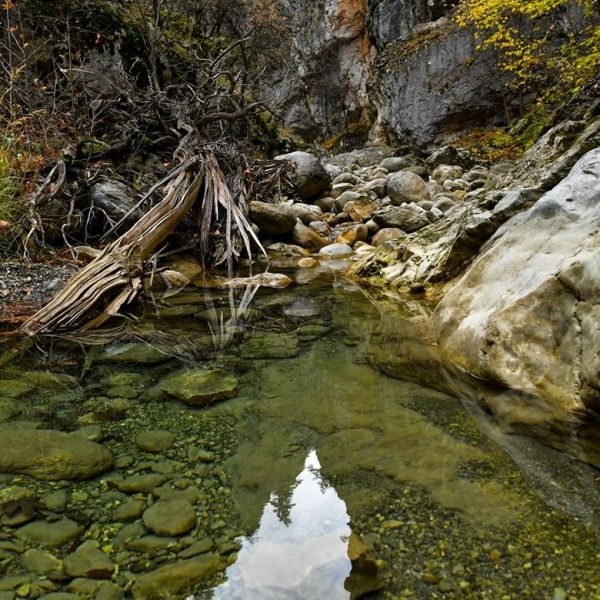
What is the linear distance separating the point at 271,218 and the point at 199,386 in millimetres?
5620

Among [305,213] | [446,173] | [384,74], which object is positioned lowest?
[305,213]

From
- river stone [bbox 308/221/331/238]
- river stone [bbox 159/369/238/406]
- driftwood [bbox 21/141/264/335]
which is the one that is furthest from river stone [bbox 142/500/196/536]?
river stone [bbox 308/221/331/238]

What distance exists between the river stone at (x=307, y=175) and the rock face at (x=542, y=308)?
24.1 feet

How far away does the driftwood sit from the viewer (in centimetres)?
398

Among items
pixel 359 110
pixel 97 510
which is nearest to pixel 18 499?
pixel 97 510

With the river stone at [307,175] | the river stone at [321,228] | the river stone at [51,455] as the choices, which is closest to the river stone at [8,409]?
the river stone at [51,455]

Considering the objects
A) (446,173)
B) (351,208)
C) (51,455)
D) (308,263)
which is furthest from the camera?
(446,173)

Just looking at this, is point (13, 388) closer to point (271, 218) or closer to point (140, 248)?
point (140, 248)

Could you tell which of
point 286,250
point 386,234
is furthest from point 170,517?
point 386,234

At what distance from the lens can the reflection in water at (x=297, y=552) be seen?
1.39m

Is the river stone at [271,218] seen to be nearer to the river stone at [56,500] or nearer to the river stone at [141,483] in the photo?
the river stone at [141,483]

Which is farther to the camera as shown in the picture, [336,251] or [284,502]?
[336,251]

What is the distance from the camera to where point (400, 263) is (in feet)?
20.1

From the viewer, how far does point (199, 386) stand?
2793mm
